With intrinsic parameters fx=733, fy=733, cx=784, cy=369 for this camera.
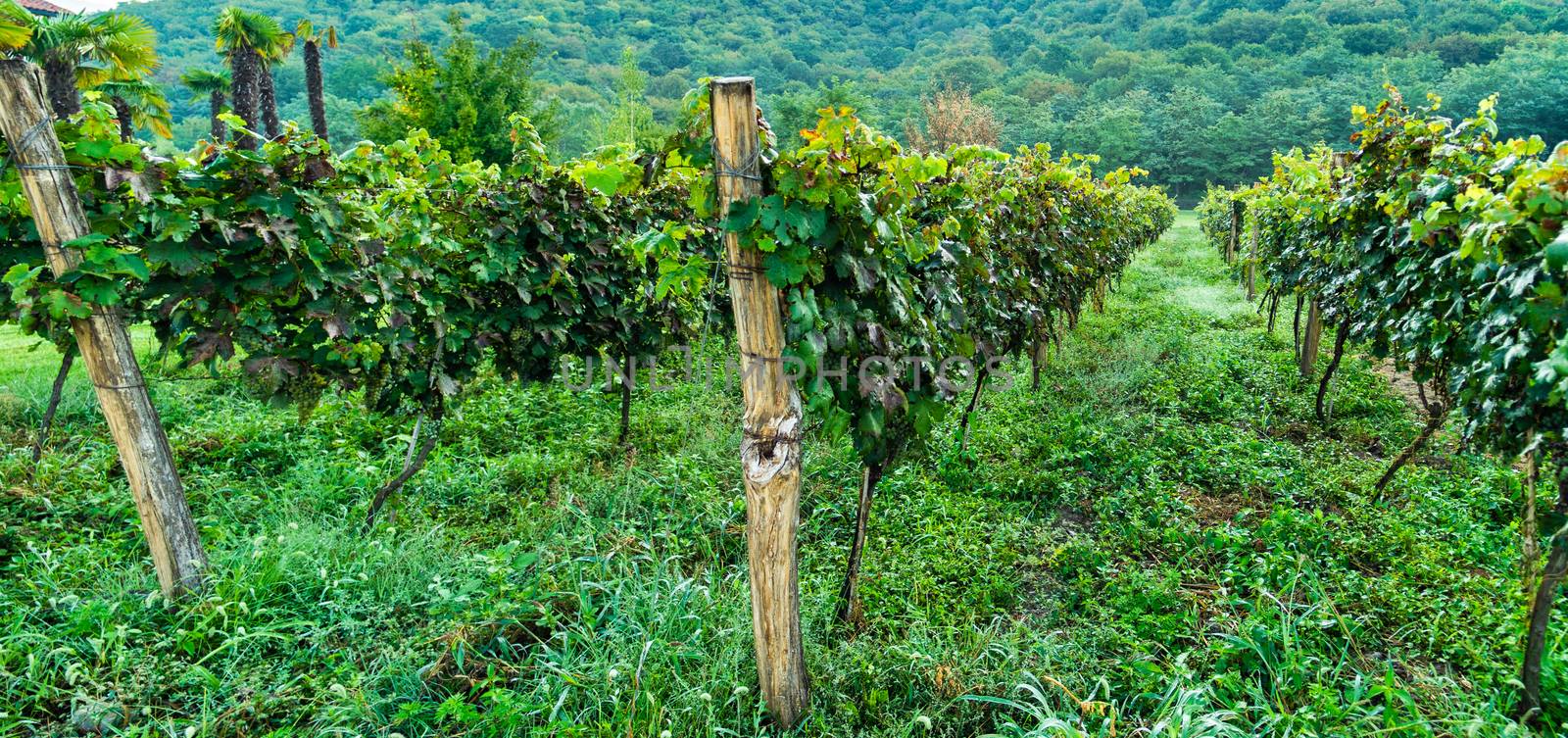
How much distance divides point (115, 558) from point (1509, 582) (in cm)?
645

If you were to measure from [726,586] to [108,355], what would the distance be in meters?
2.65

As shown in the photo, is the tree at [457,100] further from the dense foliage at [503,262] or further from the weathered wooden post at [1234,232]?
the weathered wooden post at [1234,232]

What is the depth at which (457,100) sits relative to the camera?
21203 millimetres

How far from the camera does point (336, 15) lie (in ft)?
162

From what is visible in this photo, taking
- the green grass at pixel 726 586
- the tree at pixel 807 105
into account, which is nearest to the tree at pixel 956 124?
the tree at pixel 807 105

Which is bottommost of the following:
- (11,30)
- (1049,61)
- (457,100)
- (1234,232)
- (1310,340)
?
(1234,232)

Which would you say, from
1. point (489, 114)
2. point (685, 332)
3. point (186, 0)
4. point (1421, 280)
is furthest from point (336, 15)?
point (1421, 280)

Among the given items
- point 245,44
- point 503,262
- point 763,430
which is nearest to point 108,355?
point 503,262

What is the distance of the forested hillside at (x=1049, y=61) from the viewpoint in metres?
40.5

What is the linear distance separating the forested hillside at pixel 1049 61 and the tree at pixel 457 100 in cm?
1490

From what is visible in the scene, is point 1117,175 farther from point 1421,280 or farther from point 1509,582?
point 1509,582

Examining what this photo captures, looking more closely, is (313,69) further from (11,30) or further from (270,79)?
(11,30)

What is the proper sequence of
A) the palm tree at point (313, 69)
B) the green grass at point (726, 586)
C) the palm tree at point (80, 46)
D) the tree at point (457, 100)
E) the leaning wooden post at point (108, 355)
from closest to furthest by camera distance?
the leaning wooden post at point (108, 355)
the green grass at point (726, 586)
the palm tree at point (80, 46)
the palm tree at point (313, 69)
the tree at point (457, 100)

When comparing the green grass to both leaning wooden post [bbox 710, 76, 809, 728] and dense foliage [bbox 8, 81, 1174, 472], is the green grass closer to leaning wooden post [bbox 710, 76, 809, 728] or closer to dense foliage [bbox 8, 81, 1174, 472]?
leaning wooden post [bbox 710, 76, 809, 728]
